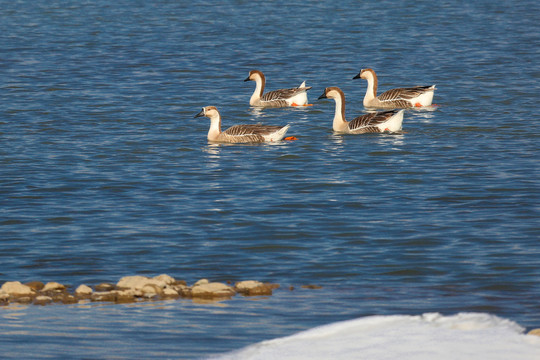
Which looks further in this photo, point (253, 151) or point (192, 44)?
point (192, 44)

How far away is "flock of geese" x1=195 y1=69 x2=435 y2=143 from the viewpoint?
2422 centimetres

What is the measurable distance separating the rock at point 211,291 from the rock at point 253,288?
0.20 metres

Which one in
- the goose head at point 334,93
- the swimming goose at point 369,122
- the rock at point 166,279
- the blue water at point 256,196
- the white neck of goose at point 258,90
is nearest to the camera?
the blue water at point 256,196

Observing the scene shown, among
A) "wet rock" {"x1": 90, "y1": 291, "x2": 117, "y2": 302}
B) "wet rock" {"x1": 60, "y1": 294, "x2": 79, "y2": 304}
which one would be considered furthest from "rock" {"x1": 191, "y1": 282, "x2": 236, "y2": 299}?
"wet rock" {"x1": 60, "y1": 294, "x2": 79, "y2": 304}

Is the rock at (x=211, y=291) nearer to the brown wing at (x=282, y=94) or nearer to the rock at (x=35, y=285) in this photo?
the rock at (x=35, y=285)

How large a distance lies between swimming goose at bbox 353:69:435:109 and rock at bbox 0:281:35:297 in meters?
17.5

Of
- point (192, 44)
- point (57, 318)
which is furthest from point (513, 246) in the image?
point (192, 44)

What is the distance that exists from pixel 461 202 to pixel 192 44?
2826 centimetres

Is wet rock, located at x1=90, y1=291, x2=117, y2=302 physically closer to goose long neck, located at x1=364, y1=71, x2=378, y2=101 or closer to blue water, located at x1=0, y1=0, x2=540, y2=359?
blue water, located at x1=0, y1=0, x2=540, y2=359

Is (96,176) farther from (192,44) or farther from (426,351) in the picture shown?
(192,44)

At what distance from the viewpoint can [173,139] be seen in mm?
24766

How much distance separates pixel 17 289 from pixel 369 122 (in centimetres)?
1382

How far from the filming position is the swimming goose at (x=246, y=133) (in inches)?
947

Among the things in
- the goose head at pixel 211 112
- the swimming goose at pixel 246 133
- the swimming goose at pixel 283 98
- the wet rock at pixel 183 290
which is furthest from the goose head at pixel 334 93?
the wet rock at pixel 183 290
